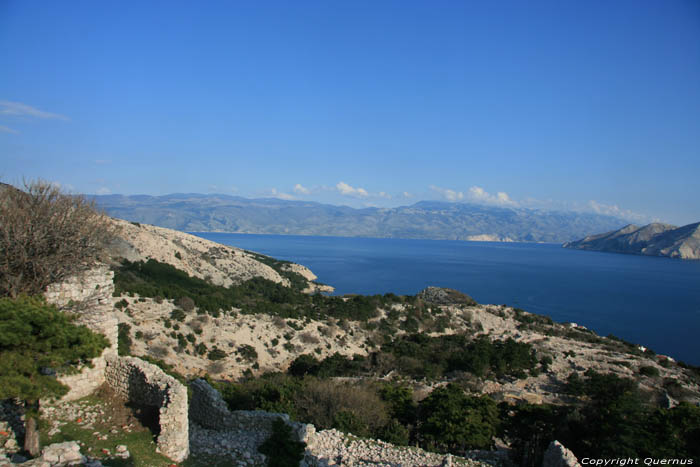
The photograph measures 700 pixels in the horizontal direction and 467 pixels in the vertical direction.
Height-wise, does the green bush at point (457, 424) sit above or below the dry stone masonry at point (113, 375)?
below

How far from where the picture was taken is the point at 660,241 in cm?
16600

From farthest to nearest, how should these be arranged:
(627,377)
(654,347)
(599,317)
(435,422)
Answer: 1. (599,317)
2. (654,347)
3. (627,377)
4. (435,422)

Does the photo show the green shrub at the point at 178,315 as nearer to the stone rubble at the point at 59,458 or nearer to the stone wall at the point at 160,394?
the stone wall at the point at 160,394

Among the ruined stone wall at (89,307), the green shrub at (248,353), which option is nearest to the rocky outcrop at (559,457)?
the ruined stone wall at (89,307)

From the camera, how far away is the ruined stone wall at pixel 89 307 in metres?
8.26

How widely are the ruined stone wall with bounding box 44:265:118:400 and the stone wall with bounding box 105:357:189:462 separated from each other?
284 millimetres

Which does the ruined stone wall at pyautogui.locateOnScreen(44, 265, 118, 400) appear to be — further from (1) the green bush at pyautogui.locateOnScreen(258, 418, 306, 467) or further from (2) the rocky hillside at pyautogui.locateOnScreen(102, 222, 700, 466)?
(1) the green bush at pyautogui.locateOnScreen(258, 418, 306, 467)

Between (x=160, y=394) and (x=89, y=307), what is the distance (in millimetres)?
2607

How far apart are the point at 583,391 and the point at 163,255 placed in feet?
142

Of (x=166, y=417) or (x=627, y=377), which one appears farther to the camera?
(x=627, y=377)

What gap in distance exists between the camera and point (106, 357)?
8719 mm

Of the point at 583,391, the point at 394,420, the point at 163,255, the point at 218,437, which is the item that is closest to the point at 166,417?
the point at 218,437

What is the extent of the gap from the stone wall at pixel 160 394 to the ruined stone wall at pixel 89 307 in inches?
11.2

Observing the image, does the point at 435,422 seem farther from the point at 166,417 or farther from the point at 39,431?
the point at 39,431
